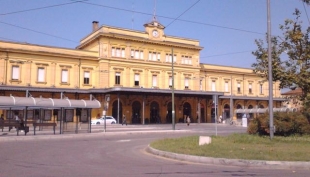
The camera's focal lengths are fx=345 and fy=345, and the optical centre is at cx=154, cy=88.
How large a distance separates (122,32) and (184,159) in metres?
46.2

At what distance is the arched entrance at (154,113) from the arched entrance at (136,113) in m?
2.23

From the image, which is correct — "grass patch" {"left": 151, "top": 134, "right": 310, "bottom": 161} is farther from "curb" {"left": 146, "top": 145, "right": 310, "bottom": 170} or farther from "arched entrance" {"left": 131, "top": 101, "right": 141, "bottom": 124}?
"arched entrance" {"left": 131, "top": 101, "right": 141, "bottom": 124}

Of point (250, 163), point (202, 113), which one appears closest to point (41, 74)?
point (202, 113)

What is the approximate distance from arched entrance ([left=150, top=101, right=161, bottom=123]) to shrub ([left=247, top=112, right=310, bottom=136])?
3987 centimetres

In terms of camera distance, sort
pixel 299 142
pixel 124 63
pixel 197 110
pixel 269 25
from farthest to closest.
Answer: pixel 197 110
pixel 124 63
pixel 269 25
pixel 299 142

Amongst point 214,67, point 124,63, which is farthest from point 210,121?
point 124,63

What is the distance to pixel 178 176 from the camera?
932 cm

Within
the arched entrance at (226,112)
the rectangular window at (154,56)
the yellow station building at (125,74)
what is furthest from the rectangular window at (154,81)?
the arched entrance at (226,112)

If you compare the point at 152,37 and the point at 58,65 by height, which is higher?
the point at 152,37

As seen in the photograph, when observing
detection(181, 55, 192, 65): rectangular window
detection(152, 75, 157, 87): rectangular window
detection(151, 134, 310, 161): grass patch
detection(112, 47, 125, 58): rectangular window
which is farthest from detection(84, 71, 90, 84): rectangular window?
detection(151, 134, 310, 161): grass patch

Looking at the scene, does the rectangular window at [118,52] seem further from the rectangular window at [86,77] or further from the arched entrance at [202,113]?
the arched entrance at [202,113]

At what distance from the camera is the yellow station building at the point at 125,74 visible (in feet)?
164

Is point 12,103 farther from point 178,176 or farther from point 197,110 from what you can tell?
point 197,110

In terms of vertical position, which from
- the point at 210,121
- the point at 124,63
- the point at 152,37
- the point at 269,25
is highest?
the point at 152,37
